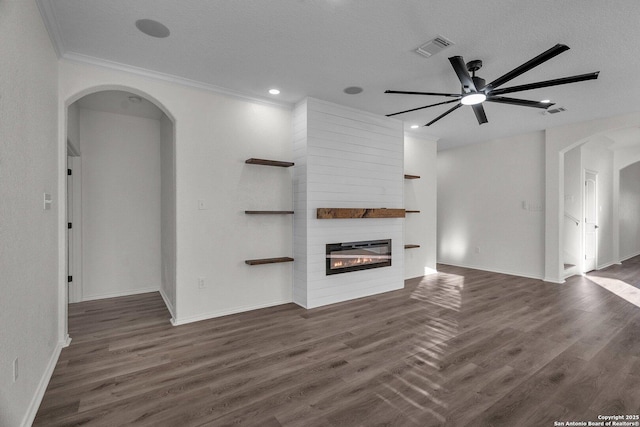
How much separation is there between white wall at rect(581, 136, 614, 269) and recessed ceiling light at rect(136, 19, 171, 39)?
7.43 metres

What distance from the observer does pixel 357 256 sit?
4598 millimetres

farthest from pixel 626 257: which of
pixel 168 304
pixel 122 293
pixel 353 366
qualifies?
pixel 122 293

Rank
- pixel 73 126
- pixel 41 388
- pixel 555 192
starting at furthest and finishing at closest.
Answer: pixel 555 192, pixel 73 126, pixel 41 388

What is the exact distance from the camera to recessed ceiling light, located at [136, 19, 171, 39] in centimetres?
249

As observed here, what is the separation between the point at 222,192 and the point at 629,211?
1033 cm

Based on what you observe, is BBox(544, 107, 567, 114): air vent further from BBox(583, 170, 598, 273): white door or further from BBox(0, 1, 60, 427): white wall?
BBox(0, 1, 60, 427): white wall

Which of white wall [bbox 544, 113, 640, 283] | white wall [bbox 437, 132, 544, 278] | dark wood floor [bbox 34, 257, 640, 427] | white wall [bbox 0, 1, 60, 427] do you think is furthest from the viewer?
white wall [bbox 437, 132, 544, 278]

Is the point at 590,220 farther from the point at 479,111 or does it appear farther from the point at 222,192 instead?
the point at 222,192

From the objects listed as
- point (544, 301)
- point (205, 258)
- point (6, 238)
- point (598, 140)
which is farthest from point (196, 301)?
point (598, 140)

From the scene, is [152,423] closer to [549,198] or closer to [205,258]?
[205,258]

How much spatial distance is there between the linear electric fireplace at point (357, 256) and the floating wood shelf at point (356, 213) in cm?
42

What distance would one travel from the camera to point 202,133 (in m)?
3.67

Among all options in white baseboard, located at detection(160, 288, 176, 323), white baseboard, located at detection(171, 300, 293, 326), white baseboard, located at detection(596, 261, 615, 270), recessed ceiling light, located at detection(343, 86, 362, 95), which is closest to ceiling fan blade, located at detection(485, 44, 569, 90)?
recessed ceiling light, located at detection(343, 86, 362, 95)

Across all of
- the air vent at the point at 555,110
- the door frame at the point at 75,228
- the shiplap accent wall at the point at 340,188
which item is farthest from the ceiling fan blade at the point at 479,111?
the door frame at the point at 75,228
